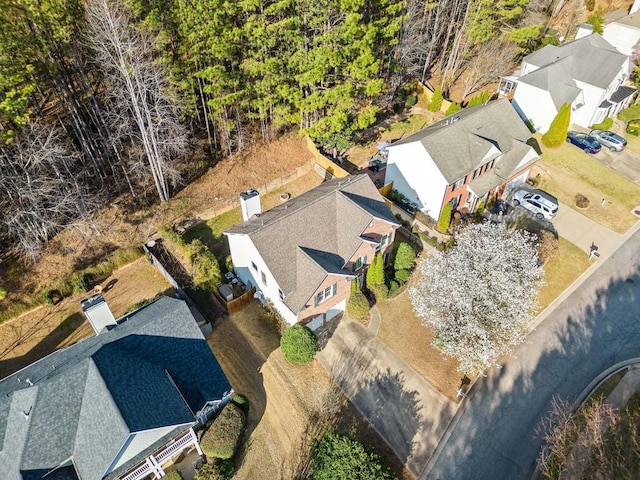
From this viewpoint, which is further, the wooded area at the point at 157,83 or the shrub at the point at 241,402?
the wooded area at the point at 157,83

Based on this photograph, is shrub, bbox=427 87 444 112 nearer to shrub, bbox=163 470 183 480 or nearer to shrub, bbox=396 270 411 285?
shrub, bbox=396 270 411 285

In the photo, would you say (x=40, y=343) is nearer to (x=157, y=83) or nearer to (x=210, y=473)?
(x=210, y=473)

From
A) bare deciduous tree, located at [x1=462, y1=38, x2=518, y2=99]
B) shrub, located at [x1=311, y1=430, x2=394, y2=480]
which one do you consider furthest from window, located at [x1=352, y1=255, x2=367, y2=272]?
bare deciduous tree, located at [x1=462, y1=38, x2=518, y2=99]

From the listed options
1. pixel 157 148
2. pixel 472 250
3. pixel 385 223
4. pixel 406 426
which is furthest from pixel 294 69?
pixel 406 426

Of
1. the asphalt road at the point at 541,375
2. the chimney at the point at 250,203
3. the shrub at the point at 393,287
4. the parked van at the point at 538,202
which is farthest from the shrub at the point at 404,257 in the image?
the parked van at the point at 538,202

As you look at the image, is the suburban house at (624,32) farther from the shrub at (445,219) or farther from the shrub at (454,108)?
the shrub at (445,219)
